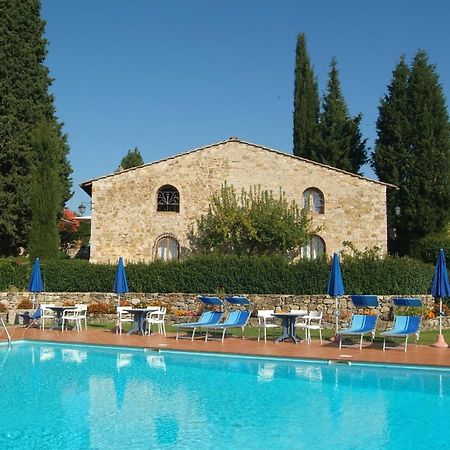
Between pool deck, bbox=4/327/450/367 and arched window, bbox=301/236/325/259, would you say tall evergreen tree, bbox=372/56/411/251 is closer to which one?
arched window, bbox=301/236/325/259

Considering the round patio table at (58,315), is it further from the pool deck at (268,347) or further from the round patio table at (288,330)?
the round patio table at (288,330)

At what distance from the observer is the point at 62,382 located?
38.8 ft

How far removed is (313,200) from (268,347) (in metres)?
14.5

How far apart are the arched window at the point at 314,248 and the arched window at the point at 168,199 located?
6.65 meters

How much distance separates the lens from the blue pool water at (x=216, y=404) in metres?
7.93

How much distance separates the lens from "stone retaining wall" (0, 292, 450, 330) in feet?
70.3

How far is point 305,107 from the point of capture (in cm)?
4153

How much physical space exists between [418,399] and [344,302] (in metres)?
12.0

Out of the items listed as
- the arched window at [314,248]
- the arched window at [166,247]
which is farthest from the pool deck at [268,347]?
the arched window at [314,248]

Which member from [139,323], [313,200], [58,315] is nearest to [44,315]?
[58,315]

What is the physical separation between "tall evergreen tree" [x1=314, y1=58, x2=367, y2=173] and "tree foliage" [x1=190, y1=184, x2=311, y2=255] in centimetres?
1132

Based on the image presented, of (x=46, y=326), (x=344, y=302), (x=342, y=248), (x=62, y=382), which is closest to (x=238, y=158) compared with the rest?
(x=342, y=248)

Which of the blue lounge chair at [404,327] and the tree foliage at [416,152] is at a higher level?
the tree foliage at [416,152]

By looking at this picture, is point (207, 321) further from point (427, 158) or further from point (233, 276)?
point (427, 158)
